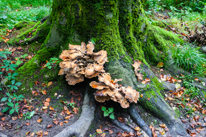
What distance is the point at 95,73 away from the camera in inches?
115

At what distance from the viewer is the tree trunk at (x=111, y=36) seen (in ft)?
10.7

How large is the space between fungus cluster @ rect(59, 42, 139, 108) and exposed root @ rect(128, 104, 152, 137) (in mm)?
389

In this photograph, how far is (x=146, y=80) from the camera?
3.65 m

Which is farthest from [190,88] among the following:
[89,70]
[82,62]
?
[82,62]

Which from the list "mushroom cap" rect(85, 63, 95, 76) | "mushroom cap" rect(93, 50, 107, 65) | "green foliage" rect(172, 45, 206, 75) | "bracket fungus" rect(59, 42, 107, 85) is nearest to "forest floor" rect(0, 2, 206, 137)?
"bracket fungus" rect(59, 42, 107, 85)

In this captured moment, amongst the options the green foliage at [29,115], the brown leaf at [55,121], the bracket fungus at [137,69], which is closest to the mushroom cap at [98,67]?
the bracket fungus at [137,69]

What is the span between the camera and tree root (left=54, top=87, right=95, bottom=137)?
108 inches

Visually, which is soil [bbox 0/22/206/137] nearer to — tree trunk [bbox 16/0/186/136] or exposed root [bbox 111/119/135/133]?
exposed root [bbox 111/119/135/133]

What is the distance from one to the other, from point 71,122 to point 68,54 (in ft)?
4.46

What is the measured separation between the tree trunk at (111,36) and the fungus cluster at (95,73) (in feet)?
1.21

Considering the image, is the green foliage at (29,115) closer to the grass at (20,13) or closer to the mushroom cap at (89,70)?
the mushroom cap at (89,70)

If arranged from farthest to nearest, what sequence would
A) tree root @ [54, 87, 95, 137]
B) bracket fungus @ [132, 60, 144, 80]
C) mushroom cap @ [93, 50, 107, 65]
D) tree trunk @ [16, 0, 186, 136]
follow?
bracket fungus @ [132, 60, 144, 80]
tree trunk @ [16, 0, 186, 136]
mushroom cap @ [93, 50, 107, 65]
tree root @ [54, 87, 95, 137]

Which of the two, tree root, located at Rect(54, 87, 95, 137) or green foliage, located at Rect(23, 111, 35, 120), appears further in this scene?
green foliage, located at Rect(23, 111, 35, 120)

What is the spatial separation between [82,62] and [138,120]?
1685 millimetres
